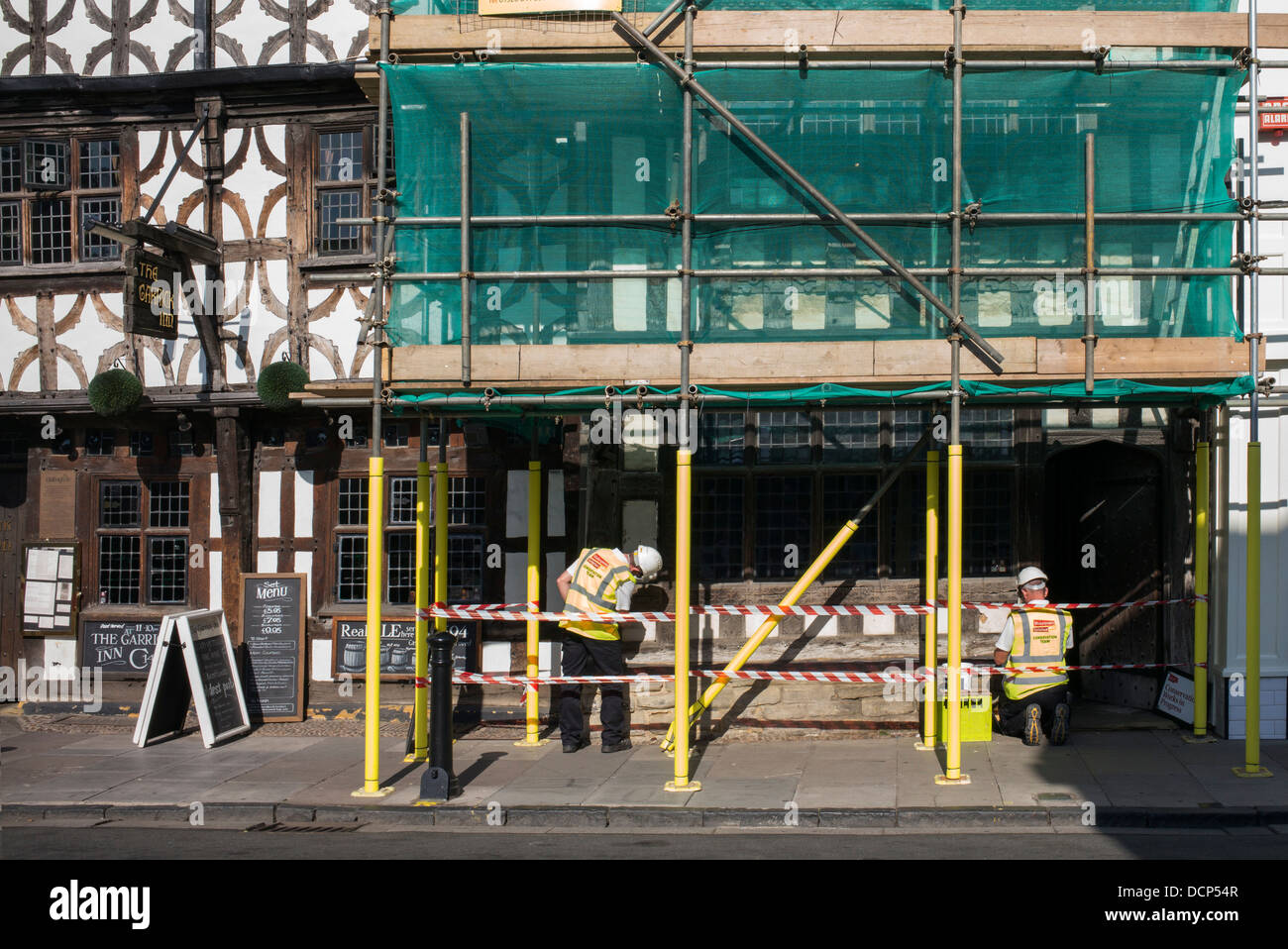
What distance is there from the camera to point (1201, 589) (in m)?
10.9

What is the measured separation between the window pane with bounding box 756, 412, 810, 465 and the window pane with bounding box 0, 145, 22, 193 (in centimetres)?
861

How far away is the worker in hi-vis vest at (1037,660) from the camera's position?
1090 centimetres

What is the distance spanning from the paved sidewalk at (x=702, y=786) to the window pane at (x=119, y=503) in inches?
105

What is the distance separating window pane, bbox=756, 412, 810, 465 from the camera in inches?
475

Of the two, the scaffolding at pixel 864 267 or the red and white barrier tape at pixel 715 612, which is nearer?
the scaffolding at pixel 864 267

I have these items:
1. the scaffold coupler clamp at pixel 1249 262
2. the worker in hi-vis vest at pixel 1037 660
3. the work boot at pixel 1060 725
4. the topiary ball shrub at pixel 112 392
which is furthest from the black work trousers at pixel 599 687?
the scaffold coupler clamp at pixel 1249 262

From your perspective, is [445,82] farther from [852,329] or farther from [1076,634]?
[1076,634]

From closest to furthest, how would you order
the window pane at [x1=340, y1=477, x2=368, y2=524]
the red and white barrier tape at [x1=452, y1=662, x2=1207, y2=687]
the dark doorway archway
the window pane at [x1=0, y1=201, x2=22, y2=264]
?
the red and white barrier tape at [x1=452, y1=662, x2=1207, y2=687], the dark doorway archway, the window pane at [x1=340, y1=477, x2=368, y2=524], the window pane at [x1=0, y1=201, x2=22, y2=264]

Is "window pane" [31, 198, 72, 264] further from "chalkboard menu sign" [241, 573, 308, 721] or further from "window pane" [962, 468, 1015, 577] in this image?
"window pane" [962, 468, 1015, 577]

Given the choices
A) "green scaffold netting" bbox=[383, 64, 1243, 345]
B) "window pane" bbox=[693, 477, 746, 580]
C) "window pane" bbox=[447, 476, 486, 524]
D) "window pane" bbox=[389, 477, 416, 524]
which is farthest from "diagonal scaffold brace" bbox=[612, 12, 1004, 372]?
"window pane" bbox=[389, 477, 416, 524]

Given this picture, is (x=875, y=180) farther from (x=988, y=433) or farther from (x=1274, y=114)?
(x=1274, y=114)

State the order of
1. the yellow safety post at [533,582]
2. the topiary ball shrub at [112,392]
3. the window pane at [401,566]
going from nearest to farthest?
the yellow safety post at [533,582] → the topiary ball shrub at [112,392] → the window pane at [401,566]

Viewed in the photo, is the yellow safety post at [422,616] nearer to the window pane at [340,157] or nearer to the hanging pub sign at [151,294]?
the hanging pub sign at [151,294]

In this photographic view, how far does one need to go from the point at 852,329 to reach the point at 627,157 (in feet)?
7.45
